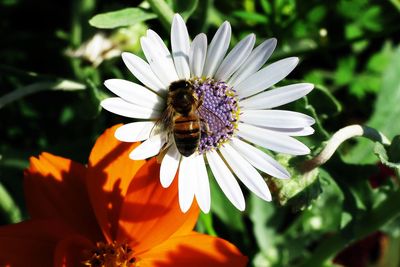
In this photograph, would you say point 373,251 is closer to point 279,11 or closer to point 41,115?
point 279,11

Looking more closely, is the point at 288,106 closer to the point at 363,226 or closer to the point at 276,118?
the point at 276,118

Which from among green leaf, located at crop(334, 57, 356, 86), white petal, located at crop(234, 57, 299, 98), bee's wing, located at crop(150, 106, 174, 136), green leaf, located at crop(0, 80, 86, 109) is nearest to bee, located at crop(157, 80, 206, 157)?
bee's wing, located at crop(150, 106, 174, 136)

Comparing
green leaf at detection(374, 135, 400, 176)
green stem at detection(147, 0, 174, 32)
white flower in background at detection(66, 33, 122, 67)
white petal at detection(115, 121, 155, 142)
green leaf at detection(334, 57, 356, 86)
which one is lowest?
green leaf at detection(374, 135, 400, 176)

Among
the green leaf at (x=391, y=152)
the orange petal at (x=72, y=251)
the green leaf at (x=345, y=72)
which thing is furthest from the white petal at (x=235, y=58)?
the green leaf at (x=345, y=72)

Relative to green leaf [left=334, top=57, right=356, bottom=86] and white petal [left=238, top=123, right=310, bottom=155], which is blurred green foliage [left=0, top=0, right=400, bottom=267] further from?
white petal [left=238, top=123, right=310, bottom=155]

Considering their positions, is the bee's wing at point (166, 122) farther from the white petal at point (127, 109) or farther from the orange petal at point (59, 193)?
the orange petal at point (59, 193)

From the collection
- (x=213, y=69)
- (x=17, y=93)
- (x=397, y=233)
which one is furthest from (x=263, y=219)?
(x=17, y=93)
